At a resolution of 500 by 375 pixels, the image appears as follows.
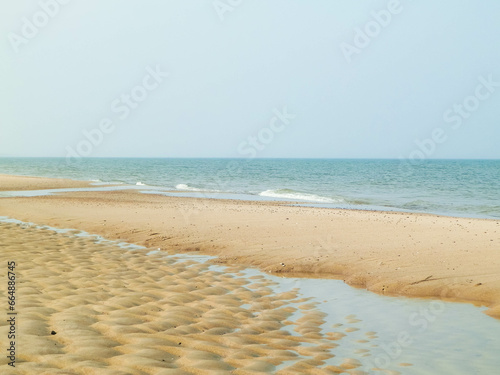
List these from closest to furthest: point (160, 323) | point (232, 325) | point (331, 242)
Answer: point (160, 323) → point (232, 325) → point (331, 242)

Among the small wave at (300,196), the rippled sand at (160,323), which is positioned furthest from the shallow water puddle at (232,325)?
the small wave at (300,196)

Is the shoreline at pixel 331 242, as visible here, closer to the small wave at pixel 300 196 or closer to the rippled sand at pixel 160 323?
the rippled sand at pixel 160 323

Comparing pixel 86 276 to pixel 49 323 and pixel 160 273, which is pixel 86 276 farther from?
pixel 49 323

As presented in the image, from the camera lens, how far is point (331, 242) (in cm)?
1345

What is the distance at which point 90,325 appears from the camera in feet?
20.5

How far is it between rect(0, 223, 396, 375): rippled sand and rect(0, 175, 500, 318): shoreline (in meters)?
1.94

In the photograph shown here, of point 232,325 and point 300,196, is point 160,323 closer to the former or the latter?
point 232,325

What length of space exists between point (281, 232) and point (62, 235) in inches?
261

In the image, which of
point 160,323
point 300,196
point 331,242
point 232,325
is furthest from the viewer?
point 300,196

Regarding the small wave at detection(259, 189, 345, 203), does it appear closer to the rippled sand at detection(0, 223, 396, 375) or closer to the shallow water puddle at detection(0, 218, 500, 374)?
the rippled sand at detection(0, 223, 396, 375)

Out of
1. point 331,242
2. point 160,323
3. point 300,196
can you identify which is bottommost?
point 300,196

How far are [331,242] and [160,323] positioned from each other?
7.71 meters

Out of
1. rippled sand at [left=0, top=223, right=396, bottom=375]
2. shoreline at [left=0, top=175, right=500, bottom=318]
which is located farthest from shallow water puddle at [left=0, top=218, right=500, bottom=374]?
shoreline at [left=0, top=175, right=500, bottom=318]

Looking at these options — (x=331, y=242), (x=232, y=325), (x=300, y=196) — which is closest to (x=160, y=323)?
(x=232, y=325)
